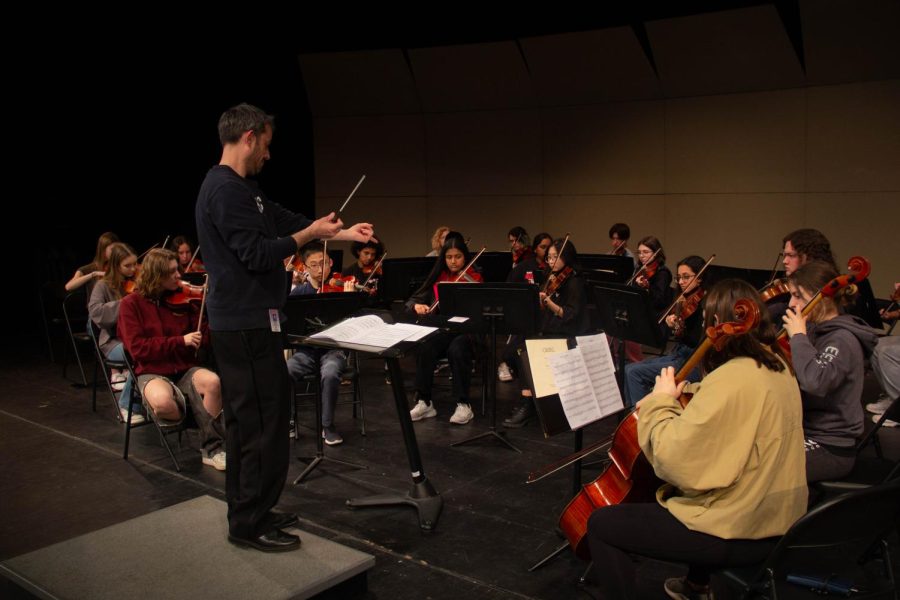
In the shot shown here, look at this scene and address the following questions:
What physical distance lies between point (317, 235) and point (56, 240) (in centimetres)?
722

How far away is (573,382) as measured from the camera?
271 cm

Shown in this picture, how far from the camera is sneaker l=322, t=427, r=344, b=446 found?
15.3 ft

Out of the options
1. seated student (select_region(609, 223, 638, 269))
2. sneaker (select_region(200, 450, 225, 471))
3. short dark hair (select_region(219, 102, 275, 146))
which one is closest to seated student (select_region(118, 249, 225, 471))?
sneaker (select_region(200, 450, 225, 471))

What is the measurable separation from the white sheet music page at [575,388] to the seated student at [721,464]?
449mm

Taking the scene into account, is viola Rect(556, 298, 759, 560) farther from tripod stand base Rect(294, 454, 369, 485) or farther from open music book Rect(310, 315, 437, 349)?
tripod stand base Rect(294, 454, 369, 485)

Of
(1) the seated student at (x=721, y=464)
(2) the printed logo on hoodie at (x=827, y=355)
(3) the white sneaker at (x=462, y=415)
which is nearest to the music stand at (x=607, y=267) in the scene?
(3) the white sneaker at (x=462, y=415)

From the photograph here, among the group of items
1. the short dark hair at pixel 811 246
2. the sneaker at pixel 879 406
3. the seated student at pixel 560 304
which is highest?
the short dark hair at pixel 811 246

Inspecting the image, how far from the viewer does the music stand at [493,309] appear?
178 inches

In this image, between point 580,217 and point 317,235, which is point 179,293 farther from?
point 580,217

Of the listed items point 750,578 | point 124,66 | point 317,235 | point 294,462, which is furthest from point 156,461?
point 124,66

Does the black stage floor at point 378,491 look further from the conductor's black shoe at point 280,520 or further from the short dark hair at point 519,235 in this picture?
the short dark hair at point 519,235

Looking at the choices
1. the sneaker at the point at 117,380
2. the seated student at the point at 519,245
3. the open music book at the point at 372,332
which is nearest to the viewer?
the open music book at the point at 372,332

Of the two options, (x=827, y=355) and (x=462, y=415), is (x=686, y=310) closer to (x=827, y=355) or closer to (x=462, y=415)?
(x=462, y=415)

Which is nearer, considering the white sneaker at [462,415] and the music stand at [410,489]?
the music stand at [410,489]
